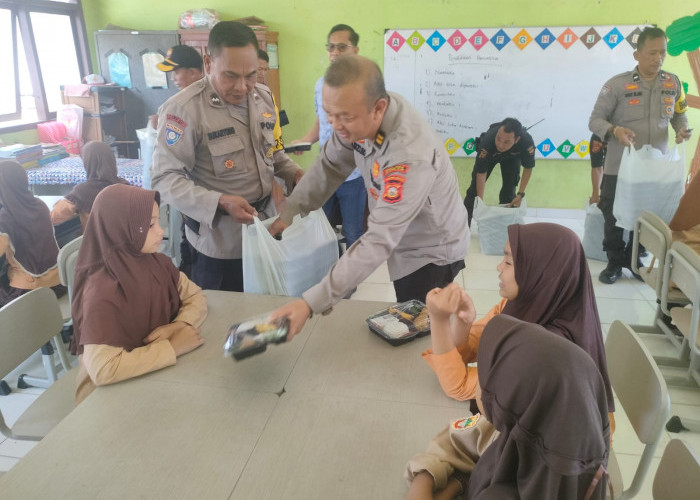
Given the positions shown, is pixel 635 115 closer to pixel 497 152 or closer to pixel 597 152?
pixel 597 152

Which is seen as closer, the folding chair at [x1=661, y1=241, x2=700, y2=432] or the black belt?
the folding chair at [x1=661, y1=241, x2=700, y2=432]

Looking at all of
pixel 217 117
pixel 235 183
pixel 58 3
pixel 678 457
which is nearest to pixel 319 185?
pixel 235 183

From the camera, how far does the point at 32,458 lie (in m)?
1.08

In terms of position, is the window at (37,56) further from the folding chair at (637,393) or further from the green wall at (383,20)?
the folding chair at (637,393)

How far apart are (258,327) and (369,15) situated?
162 inches

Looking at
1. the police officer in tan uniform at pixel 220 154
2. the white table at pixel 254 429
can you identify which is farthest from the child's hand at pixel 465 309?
the police officer in tan uniform at pixel 220 154

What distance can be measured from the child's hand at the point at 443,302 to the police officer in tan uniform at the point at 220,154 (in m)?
0.88

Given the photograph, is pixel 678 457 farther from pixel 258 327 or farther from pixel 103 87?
pixel 103 87

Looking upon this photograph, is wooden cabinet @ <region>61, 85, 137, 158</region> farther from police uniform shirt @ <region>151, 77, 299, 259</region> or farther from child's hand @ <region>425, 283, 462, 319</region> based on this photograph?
child's hand @ <region>425, 283, 462, 319</region>

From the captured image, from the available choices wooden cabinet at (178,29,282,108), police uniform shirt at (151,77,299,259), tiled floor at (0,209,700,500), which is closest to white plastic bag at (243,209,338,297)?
police uniform shirt at (151,77,299,259)

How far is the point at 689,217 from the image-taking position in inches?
96.0

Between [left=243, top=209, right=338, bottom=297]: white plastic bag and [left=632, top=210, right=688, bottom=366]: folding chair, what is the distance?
5.03 feet

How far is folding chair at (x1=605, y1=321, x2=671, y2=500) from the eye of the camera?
1.18 metres

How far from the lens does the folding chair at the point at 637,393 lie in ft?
3.89
